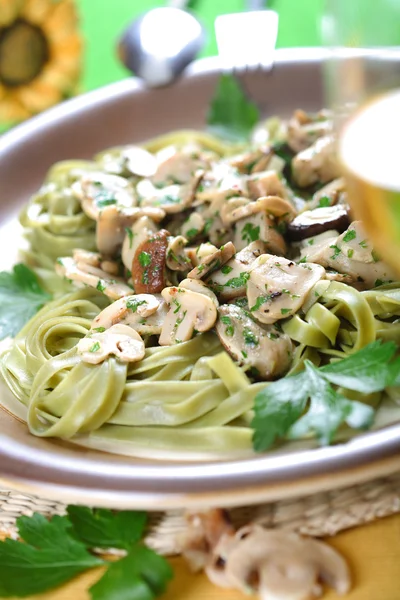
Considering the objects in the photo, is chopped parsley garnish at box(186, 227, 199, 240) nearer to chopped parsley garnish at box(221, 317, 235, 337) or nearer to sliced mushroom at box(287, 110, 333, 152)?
chopped parsley garnish at box(221, 317, 235, 337)

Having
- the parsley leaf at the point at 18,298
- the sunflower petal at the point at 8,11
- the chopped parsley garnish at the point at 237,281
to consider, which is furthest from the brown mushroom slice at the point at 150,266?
the sunflower petal at the point at 8,11

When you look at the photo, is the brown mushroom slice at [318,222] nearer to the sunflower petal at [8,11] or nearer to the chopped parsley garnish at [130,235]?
the chopped parsley garnish at [130,235]

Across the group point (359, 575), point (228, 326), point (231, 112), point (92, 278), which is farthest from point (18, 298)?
point (359, 575)

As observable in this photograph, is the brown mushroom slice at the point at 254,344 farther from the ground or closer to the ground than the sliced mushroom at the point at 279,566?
farther from the ground

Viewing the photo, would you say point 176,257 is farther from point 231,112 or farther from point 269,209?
point 231,112

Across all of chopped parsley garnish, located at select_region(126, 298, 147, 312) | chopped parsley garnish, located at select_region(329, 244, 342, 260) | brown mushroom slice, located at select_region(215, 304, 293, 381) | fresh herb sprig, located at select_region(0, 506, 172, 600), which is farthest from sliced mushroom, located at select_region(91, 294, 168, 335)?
fresh herb sprig, located at select_region(0, 506, 172, 600)

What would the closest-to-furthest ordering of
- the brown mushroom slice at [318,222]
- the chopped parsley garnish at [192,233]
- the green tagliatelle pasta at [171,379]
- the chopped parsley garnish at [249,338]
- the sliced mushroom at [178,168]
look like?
the green tagliatelle pasta at [171,379], the chopped parsley garnish at [249,338], the brown mushroom slice at [318,222], the chopped parsley garnish at [192,233], the sliced mushroom at [178,168]
